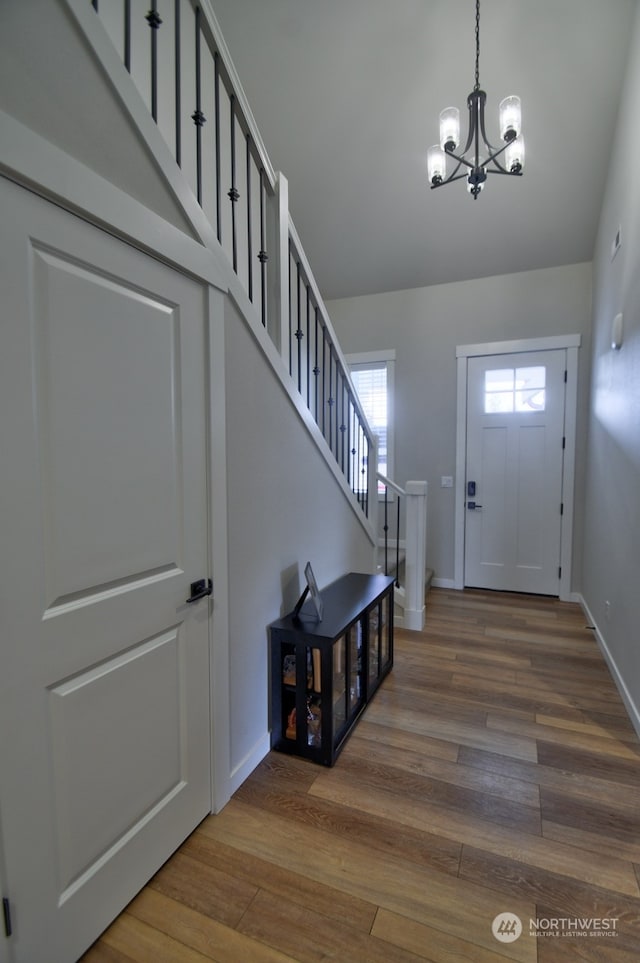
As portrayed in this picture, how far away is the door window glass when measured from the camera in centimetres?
415

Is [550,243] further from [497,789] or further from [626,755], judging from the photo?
[497,789]

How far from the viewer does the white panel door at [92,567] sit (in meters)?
0.98

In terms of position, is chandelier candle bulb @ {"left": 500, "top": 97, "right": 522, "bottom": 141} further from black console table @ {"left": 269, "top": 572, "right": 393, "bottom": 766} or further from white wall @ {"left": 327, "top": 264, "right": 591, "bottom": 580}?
black console table @ {"left": 269, "top": 572, "right": 393, "bottom": 766}

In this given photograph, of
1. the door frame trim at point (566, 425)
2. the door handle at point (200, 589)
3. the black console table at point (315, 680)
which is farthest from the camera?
the door frame trim at point (566, 425)

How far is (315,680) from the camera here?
1947 mm

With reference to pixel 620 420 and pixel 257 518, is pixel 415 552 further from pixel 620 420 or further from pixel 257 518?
pixel 257 518

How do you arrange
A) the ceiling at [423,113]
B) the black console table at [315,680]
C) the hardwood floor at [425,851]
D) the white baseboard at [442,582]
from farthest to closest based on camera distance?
the white baseboard at [442,582] → the ceiling at [423,113] → the black console table at [315,680] → the hardwood floor at [425,851]

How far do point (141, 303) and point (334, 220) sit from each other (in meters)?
3.37

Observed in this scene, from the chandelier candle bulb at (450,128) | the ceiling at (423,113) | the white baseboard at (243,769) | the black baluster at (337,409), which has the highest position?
the ceiling at (423,113)

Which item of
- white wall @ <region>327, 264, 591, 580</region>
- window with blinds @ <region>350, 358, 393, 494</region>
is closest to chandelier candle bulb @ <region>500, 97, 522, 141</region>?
white wall @ <region>327, 264, 591, 580</region>

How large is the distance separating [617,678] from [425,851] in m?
1.79

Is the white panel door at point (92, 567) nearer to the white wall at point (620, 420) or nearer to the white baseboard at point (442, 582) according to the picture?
the white wall at point (620, 420)

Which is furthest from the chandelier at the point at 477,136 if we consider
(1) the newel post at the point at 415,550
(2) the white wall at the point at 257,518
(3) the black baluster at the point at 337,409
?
(1) the newel post at the point at 415,550

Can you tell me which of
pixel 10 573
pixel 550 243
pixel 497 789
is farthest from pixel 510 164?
pixel 497 789
